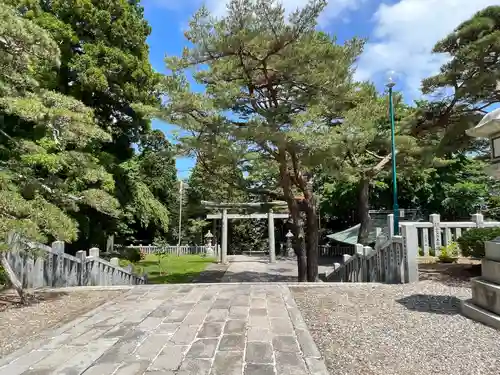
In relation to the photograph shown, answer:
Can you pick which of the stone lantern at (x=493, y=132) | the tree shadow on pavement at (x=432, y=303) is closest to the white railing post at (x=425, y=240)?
the tree shadow on pavement at (x=432, y=303)

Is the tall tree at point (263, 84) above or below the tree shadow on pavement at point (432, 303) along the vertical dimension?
above

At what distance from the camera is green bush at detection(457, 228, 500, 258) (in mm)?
6145

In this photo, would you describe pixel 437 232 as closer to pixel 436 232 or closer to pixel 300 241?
pixel 436 232

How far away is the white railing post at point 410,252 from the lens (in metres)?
5.95

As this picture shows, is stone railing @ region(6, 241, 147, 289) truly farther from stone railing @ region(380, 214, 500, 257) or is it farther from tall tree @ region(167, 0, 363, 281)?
stone railing @ region(380, 214, 500, 257)

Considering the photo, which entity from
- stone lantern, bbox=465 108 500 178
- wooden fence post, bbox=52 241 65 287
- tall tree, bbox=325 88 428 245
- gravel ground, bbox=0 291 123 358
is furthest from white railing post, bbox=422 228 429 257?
wooden fence post, bbox=52 241 65 287

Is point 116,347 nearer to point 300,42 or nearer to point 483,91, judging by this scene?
point 300,42

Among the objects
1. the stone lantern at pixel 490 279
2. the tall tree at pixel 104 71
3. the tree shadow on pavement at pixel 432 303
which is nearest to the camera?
the stone lantern at pixel 490 279

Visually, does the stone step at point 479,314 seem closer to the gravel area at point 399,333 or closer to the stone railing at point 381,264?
the gravel area at point 399,333

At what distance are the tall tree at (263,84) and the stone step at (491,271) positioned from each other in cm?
397

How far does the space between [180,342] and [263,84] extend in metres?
Answer: 6.60

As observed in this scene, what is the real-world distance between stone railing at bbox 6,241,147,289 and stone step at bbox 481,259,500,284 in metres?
5.43

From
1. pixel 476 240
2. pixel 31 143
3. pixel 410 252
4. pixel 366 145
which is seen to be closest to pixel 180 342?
pixel 410 252

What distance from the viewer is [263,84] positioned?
873cm
